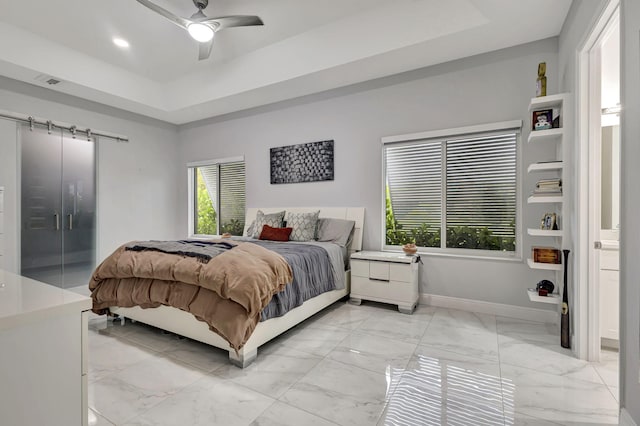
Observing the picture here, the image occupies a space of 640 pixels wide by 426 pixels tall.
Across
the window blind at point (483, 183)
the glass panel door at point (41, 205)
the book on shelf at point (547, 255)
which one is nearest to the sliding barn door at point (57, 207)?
the glass panel door at point (41, 205)

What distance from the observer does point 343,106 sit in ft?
13.9

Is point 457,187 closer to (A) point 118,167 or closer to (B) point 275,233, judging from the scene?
(B) point 275,233

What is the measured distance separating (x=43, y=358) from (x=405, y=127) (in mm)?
3740

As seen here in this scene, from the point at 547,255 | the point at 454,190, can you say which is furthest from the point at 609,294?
the point at 454,190

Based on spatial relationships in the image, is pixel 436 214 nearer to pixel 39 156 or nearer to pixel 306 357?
pixel 306 357

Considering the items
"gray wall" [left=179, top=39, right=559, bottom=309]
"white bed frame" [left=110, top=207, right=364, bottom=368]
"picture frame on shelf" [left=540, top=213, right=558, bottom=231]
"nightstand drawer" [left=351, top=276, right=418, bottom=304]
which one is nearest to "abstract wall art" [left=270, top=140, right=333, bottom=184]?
"gray wall" [left=179, top=39, right=559, bottom=309]

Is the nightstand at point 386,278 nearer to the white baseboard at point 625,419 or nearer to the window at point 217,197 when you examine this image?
the white baseboard at point 625,419

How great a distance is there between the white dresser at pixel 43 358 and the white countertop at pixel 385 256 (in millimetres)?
2907

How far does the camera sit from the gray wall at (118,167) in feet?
13.1

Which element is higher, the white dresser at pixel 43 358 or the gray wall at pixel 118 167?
the gray wall at pixel 118 167

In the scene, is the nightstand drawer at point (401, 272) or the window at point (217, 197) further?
the window at point (217, 197)

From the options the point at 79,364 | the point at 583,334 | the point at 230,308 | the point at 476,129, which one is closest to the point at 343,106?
the point at 476,129

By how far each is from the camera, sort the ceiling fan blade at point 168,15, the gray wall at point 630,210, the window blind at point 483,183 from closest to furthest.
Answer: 1. the gray wall at point 630,210
2. the ceiling fan blade at point 168,15
3. the window blind at point 483,183

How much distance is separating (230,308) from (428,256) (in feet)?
7.85
